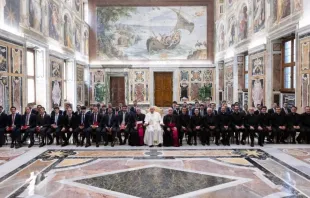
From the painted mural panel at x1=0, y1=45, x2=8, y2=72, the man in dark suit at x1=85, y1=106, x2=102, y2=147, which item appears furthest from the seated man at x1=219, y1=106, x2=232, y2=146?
the painted mural panel at x1=0, y1=45, x2=8, y2=72

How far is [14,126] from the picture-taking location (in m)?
10.3

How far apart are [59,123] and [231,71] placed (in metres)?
11.9

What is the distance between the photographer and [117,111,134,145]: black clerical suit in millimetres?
10672

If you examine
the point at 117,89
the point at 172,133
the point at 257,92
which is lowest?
the point at 172,133

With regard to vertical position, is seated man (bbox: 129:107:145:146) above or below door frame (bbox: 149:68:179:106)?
below

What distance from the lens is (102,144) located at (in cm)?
1068

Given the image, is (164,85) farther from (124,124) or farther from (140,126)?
(140,126)

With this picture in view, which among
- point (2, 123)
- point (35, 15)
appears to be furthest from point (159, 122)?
point (35, 15)

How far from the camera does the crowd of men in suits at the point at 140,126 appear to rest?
10.4m

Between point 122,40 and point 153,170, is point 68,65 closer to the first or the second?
point 122,40

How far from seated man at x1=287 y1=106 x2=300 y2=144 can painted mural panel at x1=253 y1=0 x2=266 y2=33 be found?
497 cm

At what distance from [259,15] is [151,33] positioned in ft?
37.1

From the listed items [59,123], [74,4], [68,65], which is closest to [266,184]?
[59,123]

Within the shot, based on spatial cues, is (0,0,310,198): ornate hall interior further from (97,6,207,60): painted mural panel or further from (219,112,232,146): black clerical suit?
(97,6,207,60): painted mural panel
